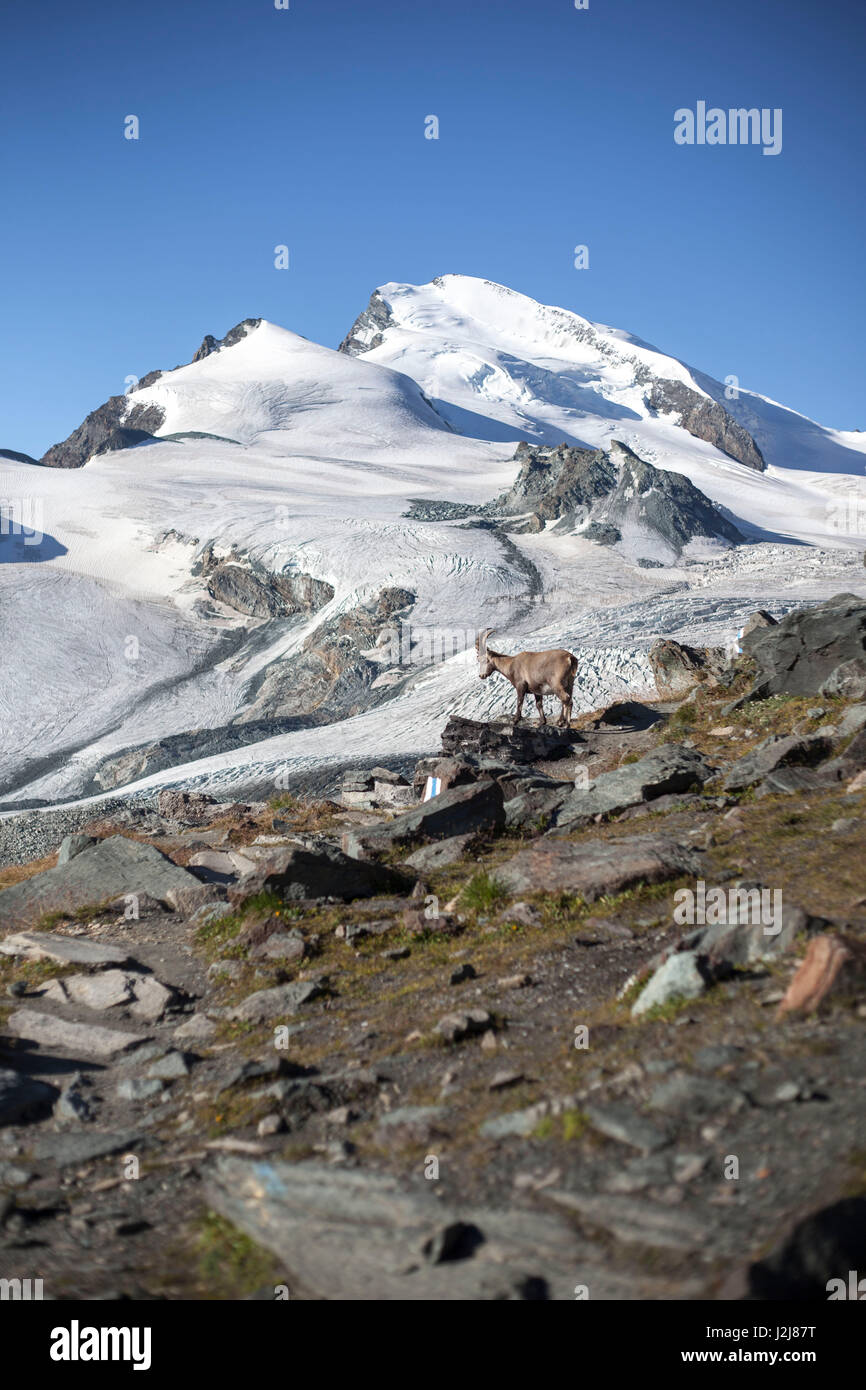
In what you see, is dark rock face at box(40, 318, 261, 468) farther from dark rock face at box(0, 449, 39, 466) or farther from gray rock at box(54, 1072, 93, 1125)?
gray rock at box(54, 1072, 93, 1125)

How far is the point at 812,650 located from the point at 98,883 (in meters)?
13.9

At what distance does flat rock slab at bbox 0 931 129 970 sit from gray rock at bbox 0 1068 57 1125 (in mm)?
2860

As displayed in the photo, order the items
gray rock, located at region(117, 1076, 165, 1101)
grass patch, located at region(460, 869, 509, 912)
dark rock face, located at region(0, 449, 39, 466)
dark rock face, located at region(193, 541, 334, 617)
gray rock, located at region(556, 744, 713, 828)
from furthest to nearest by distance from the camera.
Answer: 1. dark rock face, located at region(0, 449, 39, 466)
2. dark rock face, located at region(193, 541, 334, 617)
3. gray rock, located at region(556, 744, 713, 828)
4. grass patch, located at region(460, 869, 509, 912)
5. gray rock, located at region(117, 1076, 165, 1101)

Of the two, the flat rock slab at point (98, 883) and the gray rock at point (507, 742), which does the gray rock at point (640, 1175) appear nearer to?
the flat rock slab at point (98, 883)

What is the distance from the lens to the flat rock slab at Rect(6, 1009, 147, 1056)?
8281mm

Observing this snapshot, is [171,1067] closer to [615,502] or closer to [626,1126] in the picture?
[626,1126]

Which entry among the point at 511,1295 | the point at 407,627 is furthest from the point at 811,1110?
the point at 407,627

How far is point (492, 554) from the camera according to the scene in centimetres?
5803

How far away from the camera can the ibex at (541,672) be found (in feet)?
74.2

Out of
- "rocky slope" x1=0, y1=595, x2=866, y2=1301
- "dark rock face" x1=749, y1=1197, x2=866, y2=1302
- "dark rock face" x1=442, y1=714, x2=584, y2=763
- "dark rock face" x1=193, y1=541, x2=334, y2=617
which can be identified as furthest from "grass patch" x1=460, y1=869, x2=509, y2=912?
"dark rock face" x1=193, y1=541, x2=334, y2=617

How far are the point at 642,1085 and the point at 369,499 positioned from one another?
78.0 meters

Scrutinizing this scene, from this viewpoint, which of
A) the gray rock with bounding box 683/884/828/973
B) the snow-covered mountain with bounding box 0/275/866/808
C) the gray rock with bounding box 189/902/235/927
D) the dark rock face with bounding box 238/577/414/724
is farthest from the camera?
the dark rock face with bounding box 238/577/414/724

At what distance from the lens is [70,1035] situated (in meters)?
8.51
